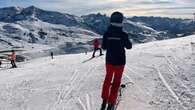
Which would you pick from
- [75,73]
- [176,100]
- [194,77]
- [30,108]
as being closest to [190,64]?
[194,77]

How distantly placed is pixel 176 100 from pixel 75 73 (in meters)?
8.16

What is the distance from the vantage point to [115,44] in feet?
32.6

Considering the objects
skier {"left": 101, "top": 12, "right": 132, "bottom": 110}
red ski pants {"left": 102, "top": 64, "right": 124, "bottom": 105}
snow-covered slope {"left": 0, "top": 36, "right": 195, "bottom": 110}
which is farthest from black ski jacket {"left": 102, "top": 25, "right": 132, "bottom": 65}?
snow-covered slope {"left": 0, "top": 36, "right": 195, "bottom": 110}

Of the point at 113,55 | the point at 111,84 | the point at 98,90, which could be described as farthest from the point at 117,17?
the point at 98,90

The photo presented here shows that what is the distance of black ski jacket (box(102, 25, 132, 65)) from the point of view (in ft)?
32.3

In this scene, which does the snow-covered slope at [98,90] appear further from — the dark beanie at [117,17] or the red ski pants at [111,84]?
the dark beanie at [117,17]

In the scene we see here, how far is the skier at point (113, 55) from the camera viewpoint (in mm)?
9812

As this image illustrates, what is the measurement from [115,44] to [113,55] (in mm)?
270

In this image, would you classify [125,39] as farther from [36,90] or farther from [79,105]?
[36,90]

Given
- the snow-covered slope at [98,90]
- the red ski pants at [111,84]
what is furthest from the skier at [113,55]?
the snow-covered slope at [98,90]

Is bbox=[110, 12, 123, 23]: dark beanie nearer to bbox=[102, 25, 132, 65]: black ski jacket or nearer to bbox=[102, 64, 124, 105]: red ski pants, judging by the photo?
bbox=[102, 25, 132, 65]: black ski jacket

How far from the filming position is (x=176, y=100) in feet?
37.3

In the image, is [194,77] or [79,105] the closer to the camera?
[79,105]

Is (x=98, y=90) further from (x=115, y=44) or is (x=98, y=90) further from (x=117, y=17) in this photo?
(x=117, y=17)
